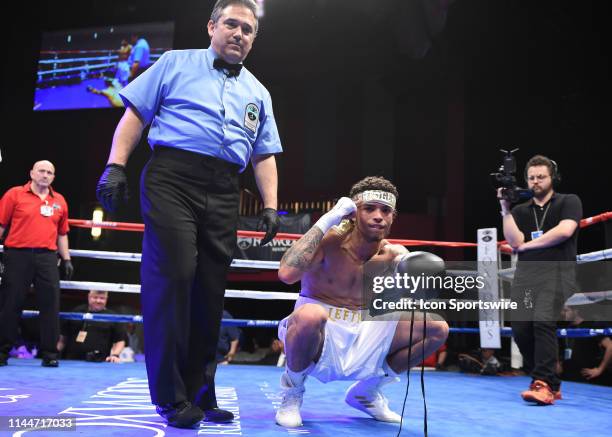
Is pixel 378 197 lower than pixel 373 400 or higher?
higher

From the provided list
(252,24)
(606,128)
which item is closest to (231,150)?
(252,24)

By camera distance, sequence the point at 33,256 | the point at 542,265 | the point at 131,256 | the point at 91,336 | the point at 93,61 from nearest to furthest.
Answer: the point at 542,265, the point at 33,256, the point at 131,256, the point at 91,336, the point at 93,61

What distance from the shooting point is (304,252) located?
1.84m

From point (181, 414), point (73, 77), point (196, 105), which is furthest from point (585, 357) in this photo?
point (73, 77)

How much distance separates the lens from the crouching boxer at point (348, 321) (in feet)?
5.70

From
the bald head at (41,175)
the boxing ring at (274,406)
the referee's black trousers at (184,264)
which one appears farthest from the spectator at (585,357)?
the bald head at (41,175)

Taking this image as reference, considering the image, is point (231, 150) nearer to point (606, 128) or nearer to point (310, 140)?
point (606, 128)

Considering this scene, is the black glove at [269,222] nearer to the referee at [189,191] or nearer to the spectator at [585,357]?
the referee at [189,191]

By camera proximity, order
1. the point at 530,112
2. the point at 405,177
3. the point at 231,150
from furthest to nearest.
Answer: the point at 405,177 < the point at 530,112 < the point at 231,150

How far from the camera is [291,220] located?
299 inches

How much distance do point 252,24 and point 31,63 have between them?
7.80 meters

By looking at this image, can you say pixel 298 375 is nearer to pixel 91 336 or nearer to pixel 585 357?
pixel 91 336

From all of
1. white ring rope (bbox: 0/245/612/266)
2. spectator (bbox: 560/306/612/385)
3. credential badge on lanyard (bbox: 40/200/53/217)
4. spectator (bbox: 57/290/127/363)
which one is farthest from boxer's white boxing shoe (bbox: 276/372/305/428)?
spectator (bbox: 560/306/612/385)

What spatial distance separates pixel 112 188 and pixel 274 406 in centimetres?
100
